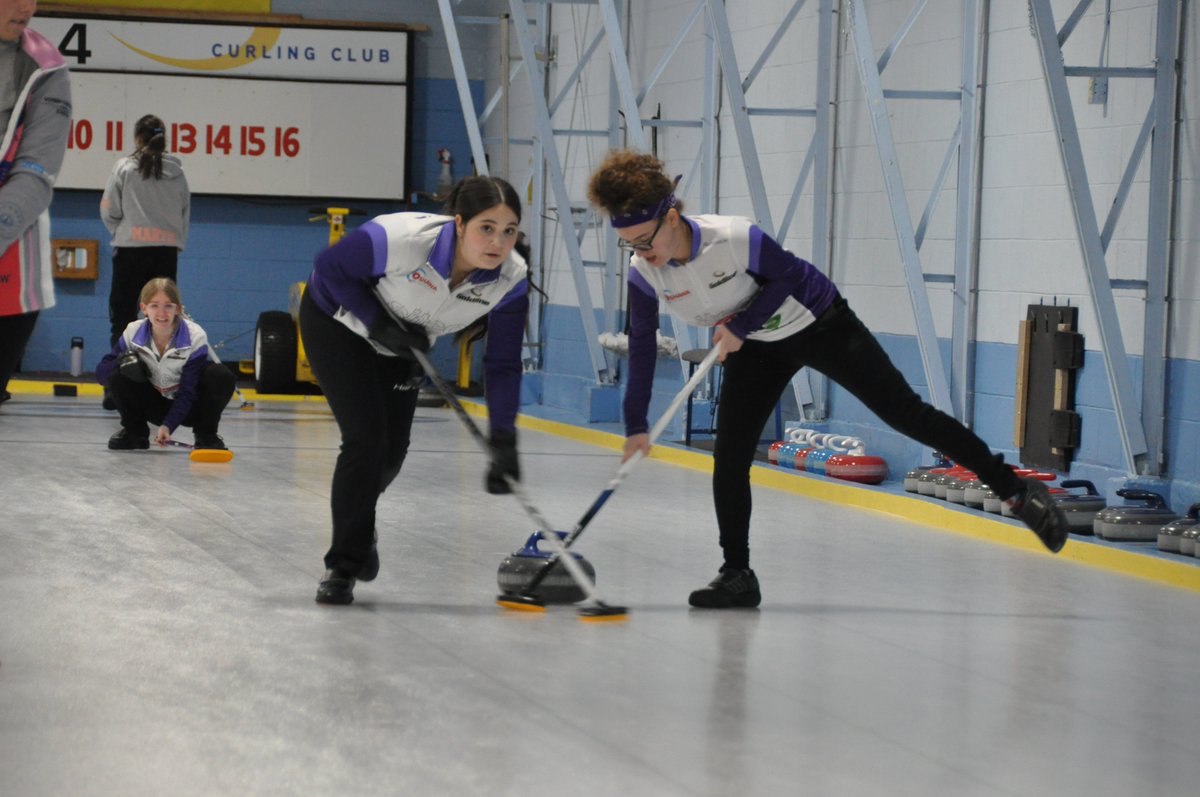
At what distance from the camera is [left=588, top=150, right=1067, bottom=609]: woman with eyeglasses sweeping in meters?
4.53

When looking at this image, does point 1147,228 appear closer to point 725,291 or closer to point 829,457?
point 829,457

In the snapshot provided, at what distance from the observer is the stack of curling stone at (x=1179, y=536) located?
583cm

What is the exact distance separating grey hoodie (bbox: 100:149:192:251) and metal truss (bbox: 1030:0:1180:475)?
612cm

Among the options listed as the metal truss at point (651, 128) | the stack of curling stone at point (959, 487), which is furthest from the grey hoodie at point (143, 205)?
the stack of curling stone at point (959, 487)

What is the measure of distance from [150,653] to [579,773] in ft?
4.51

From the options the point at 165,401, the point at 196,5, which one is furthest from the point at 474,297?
the point at 196,5

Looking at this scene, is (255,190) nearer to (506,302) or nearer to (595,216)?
(595,216)

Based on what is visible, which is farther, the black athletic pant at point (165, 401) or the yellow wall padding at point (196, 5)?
the yellow wall padding at point (196, 5)

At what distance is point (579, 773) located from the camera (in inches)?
121

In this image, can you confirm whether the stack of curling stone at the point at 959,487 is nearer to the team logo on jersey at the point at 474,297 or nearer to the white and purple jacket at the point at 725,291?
the white and purple jacket at the point at 725,291

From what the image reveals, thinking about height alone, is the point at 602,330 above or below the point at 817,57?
below

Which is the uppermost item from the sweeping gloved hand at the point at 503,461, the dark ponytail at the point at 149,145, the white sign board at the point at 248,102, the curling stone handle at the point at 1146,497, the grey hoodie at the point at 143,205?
the white sign board at the point at 248,102

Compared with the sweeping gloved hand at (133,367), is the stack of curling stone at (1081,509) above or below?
below

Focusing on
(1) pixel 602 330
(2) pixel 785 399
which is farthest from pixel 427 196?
(2) pixel 785 399
